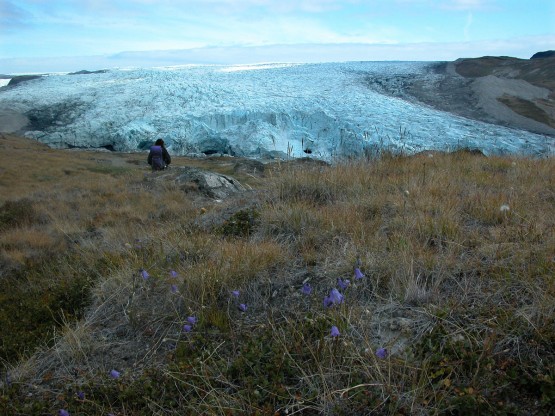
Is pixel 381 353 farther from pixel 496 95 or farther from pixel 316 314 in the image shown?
pixel 496 95

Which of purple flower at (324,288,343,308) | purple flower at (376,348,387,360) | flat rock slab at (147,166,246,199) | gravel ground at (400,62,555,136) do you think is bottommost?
flat rock slab at (147,166,246,199)

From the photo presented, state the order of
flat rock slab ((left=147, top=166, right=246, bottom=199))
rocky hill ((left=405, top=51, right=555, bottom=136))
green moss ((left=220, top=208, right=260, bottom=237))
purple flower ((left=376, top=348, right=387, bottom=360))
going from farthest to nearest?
rocky hill ((left=405, top=51, right=555, bottom=136)), flat rock slab ((left=147, top=166, right=246, bottom=199)), green moss ((left=220, top=208, right=260, bottom=237)), purple flower ((left=376, top=348, right=387, bottom=360))

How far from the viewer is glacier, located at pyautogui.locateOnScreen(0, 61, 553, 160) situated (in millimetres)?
20672

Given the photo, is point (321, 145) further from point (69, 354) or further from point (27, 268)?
point (69, 354)

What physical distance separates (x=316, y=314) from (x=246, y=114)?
2304 cm

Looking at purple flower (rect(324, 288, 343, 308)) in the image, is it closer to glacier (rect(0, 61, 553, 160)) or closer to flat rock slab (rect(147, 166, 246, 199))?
flat rock slab (rect(147, 166, 246, 199))

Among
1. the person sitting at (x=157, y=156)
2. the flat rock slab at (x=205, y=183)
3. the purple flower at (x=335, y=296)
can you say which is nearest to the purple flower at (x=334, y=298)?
the purple flower at (x=335, y=296)

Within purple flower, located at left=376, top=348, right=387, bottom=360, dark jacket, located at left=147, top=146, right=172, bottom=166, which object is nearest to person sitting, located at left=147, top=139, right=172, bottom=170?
dark jacket, located at left=147, top=146, right=172, bottom=166

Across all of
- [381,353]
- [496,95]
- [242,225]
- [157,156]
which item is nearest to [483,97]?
[496,95]

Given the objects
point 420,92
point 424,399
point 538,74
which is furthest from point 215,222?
point 538,74

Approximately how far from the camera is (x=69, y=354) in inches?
92.0

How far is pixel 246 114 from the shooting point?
24.4 metres

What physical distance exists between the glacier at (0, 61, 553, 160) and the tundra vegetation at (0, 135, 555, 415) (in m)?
14.6

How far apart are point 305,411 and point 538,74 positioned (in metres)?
37.7
